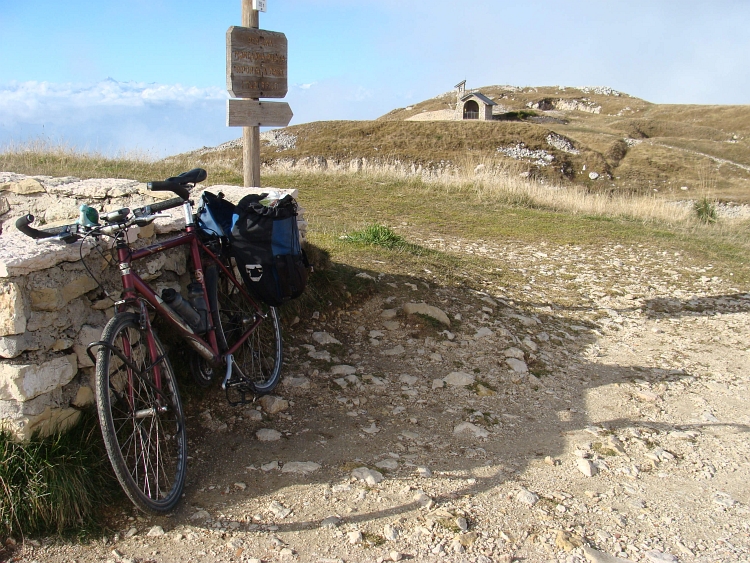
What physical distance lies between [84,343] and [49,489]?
2.53ft

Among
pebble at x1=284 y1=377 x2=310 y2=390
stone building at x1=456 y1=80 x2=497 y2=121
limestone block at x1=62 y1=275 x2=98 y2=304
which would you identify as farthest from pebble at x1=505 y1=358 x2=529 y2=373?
stone building at x1=456 y1=80 x2=497 y2=121

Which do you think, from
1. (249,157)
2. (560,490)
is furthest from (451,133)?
(560,490)

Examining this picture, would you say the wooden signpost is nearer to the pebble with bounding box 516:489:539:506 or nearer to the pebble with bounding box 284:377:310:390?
the pebble with bounding box 284:377:310:390

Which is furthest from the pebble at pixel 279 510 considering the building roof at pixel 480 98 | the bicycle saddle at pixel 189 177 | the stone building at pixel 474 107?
the building roof at pixel 480 98

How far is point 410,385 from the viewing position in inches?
180

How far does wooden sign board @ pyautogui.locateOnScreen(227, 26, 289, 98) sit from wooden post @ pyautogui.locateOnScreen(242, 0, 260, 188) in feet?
0.42

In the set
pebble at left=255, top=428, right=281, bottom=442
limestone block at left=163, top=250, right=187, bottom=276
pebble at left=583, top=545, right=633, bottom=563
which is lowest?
pebble at left=583, top=545, right=633, bottom=563

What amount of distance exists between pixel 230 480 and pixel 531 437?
6.67ft

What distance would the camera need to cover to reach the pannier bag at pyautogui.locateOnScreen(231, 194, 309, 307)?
3.84 meters

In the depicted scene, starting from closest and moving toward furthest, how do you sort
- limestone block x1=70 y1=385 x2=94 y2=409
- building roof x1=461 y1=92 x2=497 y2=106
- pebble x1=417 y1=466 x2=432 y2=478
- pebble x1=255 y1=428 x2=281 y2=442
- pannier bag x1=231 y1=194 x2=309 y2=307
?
1. limestone block x1=70 y1=385 x2=94 y2=409
2. pebble x1=417 y1=466 x2=432 y2=478
3. pebble x1=255 y1=428 x2=281 y2=442
4. pannier bag x1=231 y1=194 x2=309 y2=307
5. building roof x1=461 y1=92 x2=497 y2=106

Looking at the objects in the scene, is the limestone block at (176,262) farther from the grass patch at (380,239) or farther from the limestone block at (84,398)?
the grass patch at (380,239)

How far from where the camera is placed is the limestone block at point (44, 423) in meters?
2.76

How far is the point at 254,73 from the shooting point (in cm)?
571

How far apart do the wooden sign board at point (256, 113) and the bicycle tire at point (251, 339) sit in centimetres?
218
